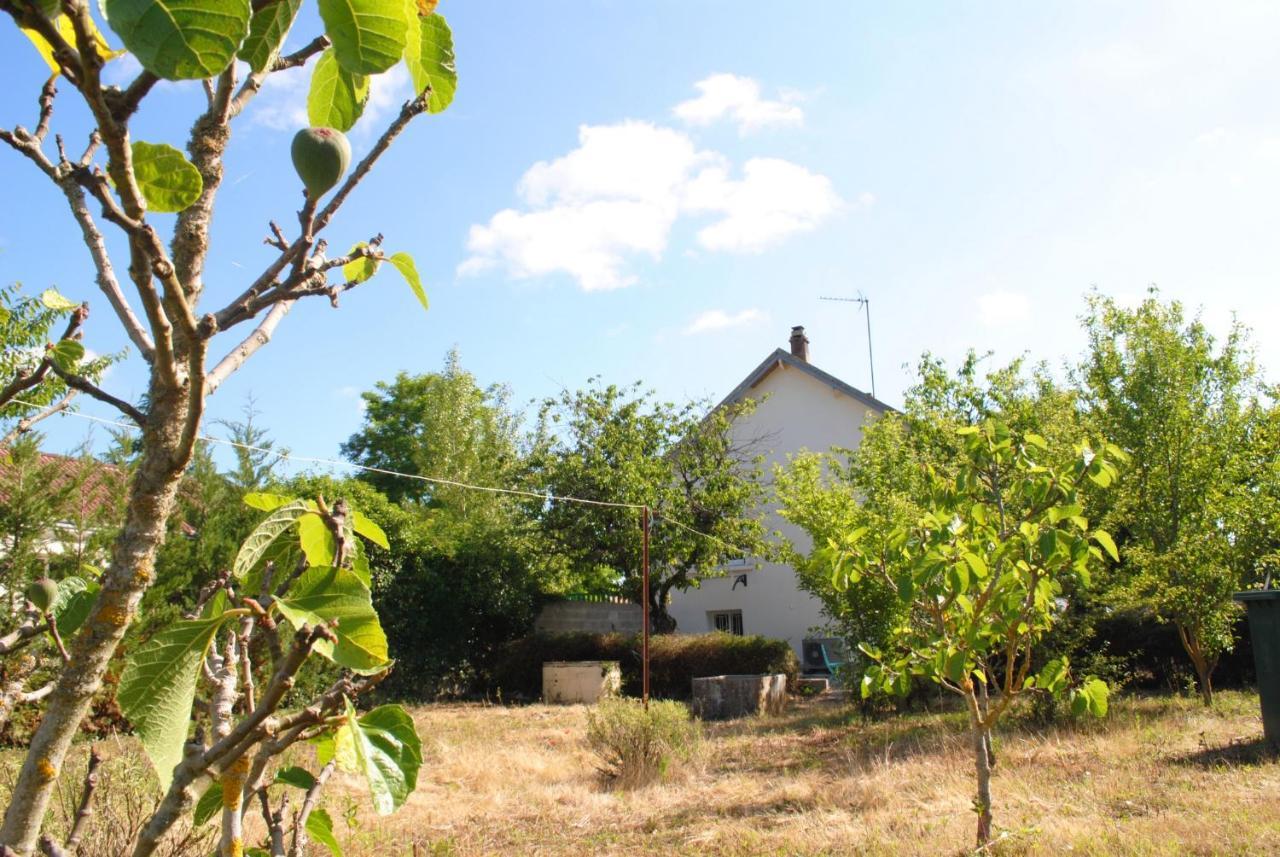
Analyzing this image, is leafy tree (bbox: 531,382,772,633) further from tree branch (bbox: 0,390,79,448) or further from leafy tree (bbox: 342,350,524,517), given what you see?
tree branch (bbox: 0,390,79,448)

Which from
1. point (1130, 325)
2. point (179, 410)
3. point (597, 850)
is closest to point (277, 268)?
point (179, 410)

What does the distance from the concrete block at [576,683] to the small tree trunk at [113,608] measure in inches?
607

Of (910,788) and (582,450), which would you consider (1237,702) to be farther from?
(582,450)

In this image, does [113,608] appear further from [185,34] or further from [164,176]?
[185,34]

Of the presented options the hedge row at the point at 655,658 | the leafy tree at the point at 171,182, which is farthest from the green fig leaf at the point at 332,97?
the hedge row at the point at 655,658

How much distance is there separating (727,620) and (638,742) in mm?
14527

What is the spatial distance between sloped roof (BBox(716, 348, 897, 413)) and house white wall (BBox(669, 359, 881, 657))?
0.21ft

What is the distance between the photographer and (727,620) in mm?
22672

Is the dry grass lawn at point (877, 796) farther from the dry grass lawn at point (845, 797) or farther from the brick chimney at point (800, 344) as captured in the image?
the brick chimney at point (800, 344)

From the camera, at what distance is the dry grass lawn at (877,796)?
5570mm

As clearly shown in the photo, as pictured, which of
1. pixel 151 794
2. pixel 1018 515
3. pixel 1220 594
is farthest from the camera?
pixel 1220 594

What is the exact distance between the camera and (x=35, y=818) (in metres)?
0.73

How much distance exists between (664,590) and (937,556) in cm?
1484

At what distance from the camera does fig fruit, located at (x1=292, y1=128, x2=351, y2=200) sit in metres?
0.84
